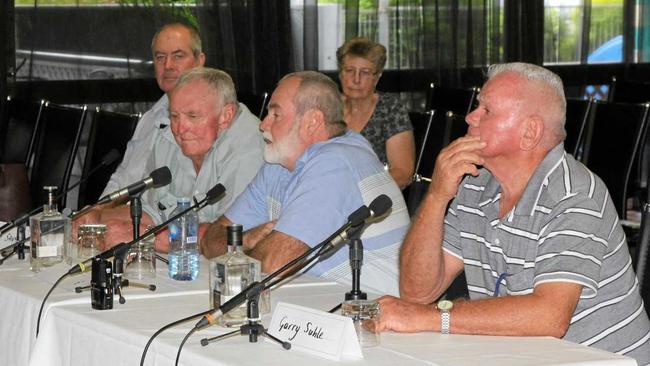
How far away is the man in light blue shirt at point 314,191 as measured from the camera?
320 cm

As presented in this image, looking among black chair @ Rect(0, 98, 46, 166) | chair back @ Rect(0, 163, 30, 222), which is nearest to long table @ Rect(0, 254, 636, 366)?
chair back @ Rect(0, 163, 30, 222)

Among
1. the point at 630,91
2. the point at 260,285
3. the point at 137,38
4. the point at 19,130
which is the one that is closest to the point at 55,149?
the point at 19,130

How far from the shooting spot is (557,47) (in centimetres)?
855

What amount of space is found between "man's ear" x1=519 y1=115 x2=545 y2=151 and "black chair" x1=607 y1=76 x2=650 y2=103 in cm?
442

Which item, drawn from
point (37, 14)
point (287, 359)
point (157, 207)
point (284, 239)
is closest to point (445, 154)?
point (284, 239)

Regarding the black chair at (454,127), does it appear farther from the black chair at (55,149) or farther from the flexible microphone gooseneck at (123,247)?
the flexible microphone gooseneck at (123,247)

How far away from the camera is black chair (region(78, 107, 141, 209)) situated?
206 inches

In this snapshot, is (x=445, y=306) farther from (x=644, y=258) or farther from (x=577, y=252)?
(x=644, y=258)

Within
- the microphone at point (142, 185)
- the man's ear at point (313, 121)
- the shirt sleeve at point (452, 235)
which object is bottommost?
the shirt sleeve at point (452, 235)

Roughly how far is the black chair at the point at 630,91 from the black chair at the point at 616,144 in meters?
1.82

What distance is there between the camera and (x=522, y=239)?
2646mm

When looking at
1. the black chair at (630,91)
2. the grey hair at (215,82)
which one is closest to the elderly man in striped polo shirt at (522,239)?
the grey hair at (215,82)

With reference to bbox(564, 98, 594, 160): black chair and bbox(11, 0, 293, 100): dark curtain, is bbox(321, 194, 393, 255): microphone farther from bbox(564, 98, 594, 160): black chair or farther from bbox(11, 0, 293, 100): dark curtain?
bbox(11, 0, 293, 100): dark curtain

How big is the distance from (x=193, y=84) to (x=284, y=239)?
3.44ft
